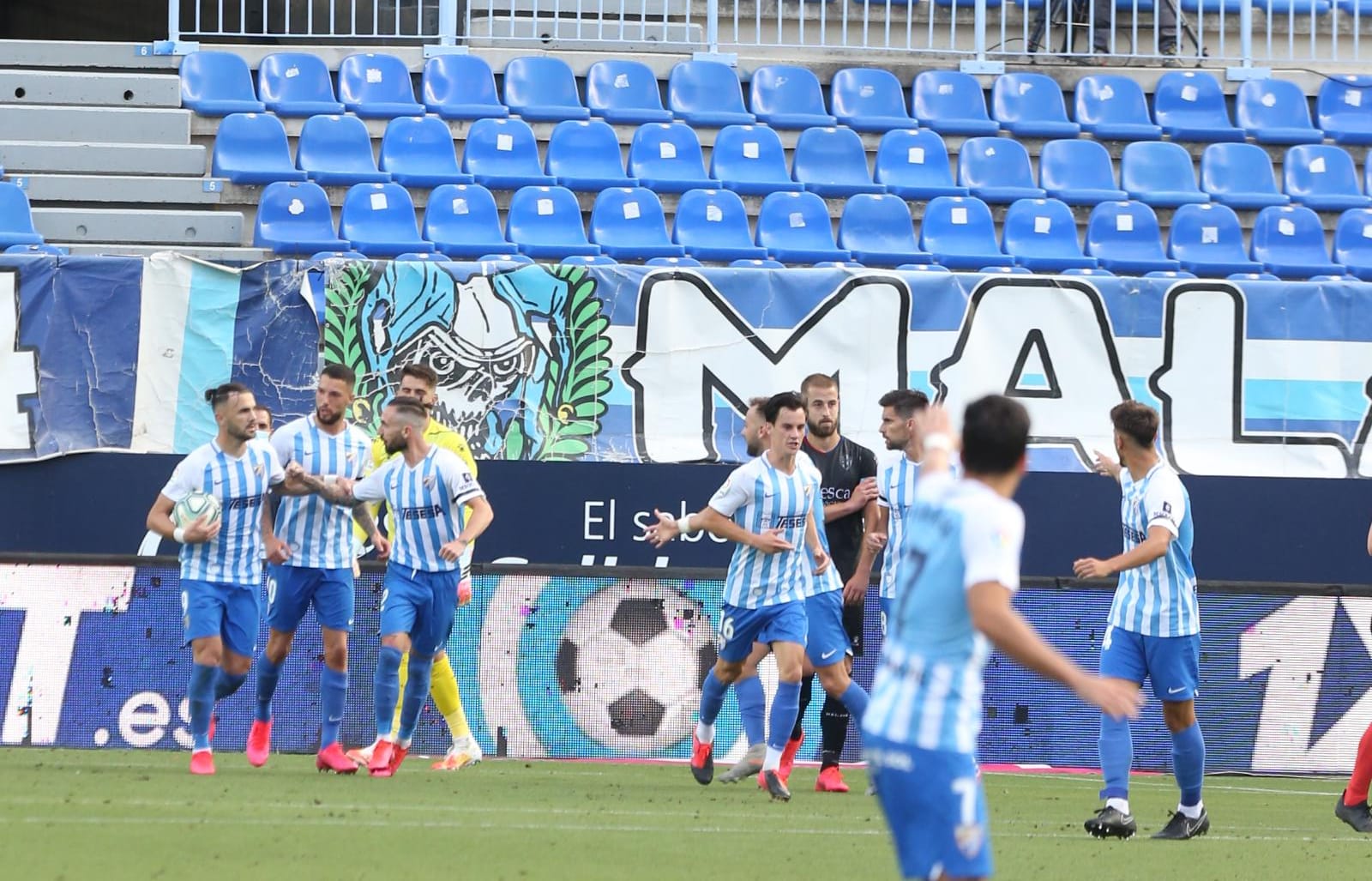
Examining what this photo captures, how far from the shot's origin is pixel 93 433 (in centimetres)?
1270

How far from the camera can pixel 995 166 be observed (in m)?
16.4

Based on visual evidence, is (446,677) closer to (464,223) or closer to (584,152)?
(464,223)

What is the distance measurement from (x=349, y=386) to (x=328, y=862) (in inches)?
151

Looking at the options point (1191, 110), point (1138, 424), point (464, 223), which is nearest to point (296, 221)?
point (464, 223)

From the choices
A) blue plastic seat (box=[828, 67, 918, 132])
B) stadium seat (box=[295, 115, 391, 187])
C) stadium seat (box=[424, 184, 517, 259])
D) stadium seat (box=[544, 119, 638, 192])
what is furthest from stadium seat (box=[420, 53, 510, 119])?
blue plastic seat (box=[828, 67, 918, 132])

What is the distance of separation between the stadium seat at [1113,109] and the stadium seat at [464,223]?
5648mm

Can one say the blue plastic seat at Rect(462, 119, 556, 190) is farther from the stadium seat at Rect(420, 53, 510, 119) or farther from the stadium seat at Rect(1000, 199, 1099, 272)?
the stadium seat at Rect(1000, 199, 1099, 272)

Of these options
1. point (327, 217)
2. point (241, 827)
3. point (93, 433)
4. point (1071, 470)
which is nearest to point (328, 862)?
point (241, 827)

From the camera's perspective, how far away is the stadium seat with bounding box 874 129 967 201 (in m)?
16.0

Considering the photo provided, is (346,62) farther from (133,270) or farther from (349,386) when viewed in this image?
(349,386)

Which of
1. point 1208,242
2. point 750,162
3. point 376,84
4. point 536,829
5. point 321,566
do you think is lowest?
point 536,829

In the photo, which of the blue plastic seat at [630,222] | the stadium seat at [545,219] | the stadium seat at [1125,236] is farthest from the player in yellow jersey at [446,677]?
the stadium seat at [1125,236]

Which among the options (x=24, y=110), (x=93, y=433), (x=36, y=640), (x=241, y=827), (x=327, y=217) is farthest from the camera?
(x=24, y=110)

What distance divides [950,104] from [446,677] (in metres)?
8.47
